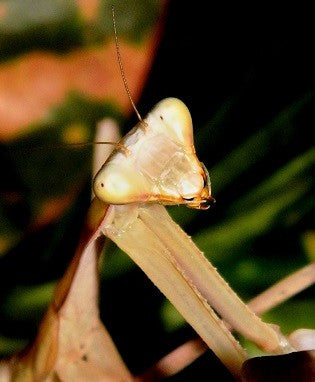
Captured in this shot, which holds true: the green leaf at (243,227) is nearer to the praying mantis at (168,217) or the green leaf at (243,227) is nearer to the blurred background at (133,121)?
the blurred background at (133,121)

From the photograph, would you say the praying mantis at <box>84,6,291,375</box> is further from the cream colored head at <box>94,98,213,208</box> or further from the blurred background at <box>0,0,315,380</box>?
the blurred background at <box>0,0,315,380</box>

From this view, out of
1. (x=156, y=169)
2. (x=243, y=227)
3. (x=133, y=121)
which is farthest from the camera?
(x=133, y=121)

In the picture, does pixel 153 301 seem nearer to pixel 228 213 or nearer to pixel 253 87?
pixel 228 213

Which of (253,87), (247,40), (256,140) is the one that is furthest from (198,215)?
(247,40)

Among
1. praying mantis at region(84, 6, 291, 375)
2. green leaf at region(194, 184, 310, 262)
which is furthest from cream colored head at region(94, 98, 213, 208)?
green leaf at region(194, 184, 310, 262)

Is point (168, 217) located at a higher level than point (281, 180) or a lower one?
higher

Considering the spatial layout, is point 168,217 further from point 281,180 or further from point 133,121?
point 133,121

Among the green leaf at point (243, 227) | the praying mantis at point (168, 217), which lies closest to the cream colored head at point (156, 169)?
the praying mantis at point (168, 217)

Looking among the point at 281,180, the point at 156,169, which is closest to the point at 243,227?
the point at 281,180
